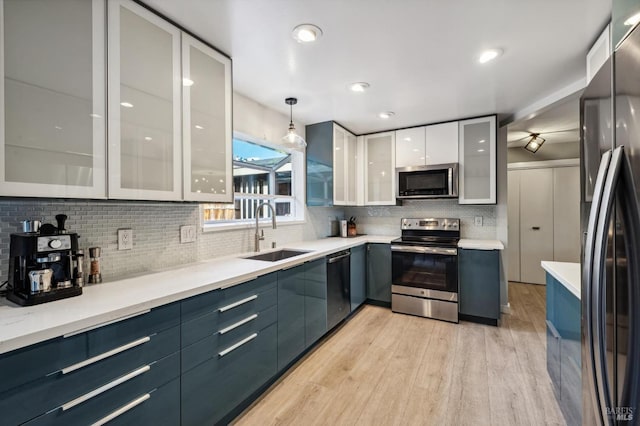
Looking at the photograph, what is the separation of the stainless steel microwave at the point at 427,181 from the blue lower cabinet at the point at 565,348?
1.63m

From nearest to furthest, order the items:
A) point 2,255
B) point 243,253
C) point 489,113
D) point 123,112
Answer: point 2,255 < point 123,112 < point 243,253 < point 489,113

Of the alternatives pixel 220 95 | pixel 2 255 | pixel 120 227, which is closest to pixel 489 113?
pixel 220 95

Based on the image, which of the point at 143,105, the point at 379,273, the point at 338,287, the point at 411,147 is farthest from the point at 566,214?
the point at 143,105

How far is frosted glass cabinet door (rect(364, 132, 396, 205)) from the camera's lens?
384cm

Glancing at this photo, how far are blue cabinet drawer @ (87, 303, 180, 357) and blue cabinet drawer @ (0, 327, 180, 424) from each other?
0.03 m

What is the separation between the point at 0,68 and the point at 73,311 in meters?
0.93

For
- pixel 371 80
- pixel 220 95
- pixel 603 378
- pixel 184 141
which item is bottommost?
pixel 603 378

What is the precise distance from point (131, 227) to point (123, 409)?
1.01m

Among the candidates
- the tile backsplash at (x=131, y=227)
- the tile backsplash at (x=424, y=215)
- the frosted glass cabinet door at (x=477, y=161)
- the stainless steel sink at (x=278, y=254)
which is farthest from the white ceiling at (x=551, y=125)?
the tile backsplash at (x=131, y=227)

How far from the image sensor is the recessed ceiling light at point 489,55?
75.3 inches

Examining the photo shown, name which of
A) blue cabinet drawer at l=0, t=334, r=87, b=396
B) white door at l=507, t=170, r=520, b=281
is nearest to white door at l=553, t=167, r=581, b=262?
white door at l=507, t=170, r=520, b=281

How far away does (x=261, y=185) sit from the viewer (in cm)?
309

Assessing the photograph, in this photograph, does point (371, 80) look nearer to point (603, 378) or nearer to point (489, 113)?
point (489, 113)

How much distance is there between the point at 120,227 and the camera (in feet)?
5.53
